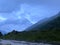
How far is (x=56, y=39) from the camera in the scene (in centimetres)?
13812

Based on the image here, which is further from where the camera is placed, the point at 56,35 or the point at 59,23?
the point at 59,23

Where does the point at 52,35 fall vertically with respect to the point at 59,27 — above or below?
below

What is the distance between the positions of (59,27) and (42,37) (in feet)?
130

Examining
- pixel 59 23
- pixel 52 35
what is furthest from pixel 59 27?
pixel 52 35

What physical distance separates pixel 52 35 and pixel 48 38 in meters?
6.14

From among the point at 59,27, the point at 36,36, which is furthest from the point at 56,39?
the point at 59,27

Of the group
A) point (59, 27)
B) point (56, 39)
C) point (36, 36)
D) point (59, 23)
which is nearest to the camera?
point (56, 39)

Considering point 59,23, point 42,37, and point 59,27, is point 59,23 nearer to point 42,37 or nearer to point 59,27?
point 59,27

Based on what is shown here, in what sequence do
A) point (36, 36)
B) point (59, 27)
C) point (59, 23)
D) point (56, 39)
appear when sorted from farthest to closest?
point (59, 23), point (59, 27), point (36, 36), point (56, 39)

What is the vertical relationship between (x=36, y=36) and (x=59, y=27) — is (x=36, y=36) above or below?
below

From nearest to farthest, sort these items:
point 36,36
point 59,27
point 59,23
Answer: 1. point 36,36
2. point 59,27
3. point 59,23

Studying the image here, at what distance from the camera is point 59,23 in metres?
194

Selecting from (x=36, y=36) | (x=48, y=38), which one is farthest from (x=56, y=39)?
(x=36, y=36)

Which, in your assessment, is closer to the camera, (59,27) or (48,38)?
(48,38)
